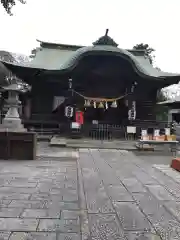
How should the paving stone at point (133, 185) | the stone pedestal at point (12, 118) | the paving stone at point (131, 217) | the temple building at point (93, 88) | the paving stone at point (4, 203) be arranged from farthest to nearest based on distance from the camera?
the temple building at point (93, 88)
the stone pedestal at point (12, 118)
the paving stone at point (133, 185)
the paving stone at point (4, 203)
the paving stone at point (131, 217)

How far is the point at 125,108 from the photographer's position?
19.7 m

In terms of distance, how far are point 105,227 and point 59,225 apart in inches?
23.1

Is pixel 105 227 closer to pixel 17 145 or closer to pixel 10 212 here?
pixel 10 212

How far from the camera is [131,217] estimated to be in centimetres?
393

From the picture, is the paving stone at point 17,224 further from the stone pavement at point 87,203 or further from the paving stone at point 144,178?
the paving stone at point 144,178

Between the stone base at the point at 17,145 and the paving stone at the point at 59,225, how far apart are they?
554 cm

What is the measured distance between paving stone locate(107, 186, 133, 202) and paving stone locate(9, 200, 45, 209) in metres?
1.26

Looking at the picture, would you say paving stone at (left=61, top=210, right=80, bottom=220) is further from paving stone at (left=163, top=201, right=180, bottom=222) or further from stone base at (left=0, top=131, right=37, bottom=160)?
stone base at (left=0, top=131, right=37, bottom=160)

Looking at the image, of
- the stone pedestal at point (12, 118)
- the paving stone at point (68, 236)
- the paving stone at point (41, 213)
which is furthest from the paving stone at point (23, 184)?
the stone pedestal at point (12, 118)

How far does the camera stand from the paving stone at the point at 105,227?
10.7 feet

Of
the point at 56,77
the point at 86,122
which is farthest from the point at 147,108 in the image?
the point at 56,77

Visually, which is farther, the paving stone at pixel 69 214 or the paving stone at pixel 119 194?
the paving stone at pixel 119 194

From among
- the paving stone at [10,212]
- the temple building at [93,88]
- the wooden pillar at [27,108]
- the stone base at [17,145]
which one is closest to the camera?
the paving stone at [10,212]

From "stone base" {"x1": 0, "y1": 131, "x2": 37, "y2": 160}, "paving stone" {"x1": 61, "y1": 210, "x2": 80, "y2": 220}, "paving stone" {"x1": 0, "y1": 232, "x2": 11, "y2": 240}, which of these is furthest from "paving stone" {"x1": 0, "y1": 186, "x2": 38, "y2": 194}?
"stone base" {"x1": 0, "y1": 131, "x2": 37, "y2": 160}
